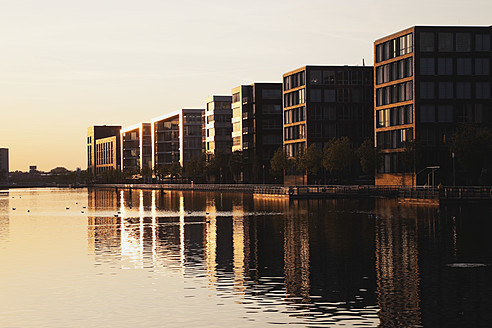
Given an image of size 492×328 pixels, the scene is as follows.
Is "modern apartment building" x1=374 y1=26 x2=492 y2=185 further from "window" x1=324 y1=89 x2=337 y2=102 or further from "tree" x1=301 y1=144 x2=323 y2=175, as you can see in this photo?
"window" x1=324 y1=89 x2=337 y2=102

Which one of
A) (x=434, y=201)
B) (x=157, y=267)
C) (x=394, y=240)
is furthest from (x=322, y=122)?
(x=157, y=267)

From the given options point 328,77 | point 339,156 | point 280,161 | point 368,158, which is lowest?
point 368,158

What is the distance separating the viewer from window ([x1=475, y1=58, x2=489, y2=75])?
140500 mm

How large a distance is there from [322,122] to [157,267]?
474ft

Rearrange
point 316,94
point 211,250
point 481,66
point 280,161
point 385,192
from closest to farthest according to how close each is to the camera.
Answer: point 211,250 < point 385,192 < point 481,66 < point 280,161 < point 316,94

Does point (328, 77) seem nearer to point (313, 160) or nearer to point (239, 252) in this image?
point (313, 160)

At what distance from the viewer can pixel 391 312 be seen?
2411cm

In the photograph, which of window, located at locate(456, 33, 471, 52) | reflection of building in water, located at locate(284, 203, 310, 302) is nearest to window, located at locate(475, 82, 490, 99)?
window, located at locate(456, 33, 471, 52)

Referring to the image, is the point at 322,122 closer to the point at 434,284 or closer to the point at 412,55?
the point at 412,55

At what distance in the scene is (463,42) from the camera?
140 meters

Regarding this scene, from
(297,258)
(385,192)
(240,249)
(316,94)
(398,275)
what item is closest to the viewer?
(398,275)

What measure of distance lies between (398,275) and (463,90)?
115292 millimetres

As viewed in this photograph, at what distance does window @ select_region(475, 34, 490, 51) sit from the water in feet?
278

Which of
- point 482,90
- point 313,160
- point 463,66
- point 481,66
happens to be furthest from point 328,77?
point 482,90
